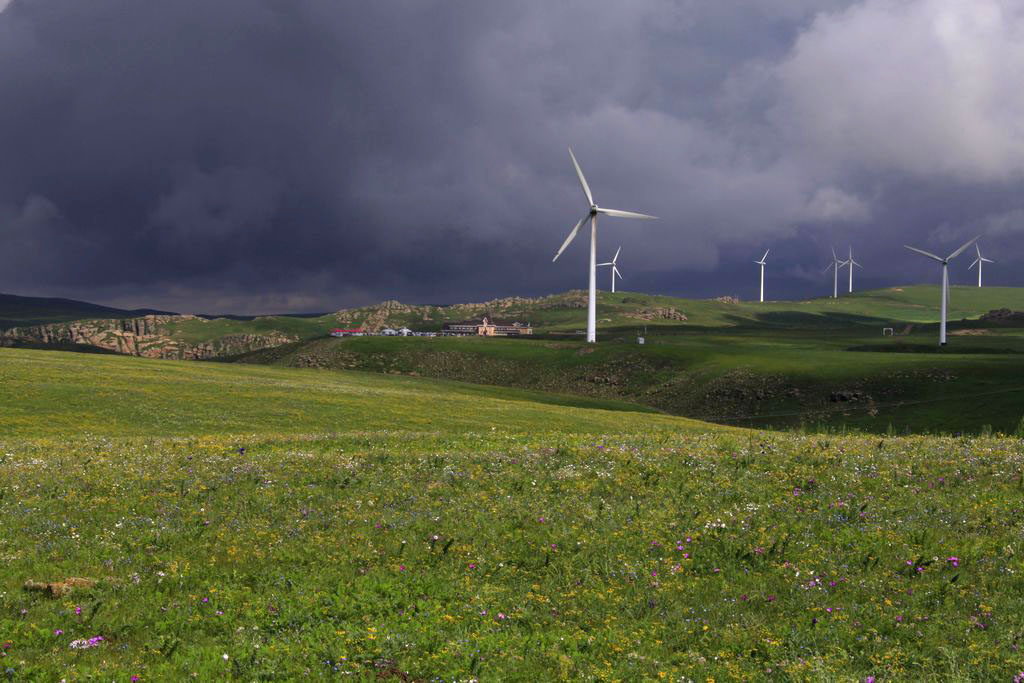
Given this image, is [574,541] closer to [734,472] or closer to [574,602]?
[574,602]

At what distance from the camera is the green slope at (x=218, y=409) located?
43.6m

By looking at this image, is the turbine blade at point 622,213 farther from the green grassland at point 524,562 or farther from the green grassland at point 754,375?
the green grassland at point 524,562

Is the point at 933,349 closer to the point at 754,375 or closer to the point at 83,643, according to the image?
the point at 754,375

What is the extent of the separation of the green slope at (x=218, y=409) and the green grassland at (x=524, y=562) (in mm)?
16516

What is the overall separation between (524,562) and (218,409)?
39.5 meters

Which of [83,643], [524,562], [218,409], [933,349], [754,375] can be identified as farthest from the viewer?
[933,349]

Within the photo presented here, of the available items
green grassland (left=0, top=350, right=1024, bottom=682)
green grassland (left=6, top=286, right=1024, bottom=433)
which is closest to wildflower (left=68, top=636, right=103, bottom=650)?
green grassland (left=0, top=350, right=1024, bottom=682)

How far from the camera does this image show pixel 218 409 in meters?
49.0

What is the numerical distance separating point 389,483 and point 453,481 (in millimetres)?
2056

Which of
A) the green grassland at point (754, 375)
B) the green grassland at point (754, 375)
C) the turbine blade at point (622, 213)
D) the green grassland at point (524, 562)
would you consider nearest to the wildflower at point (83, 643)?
the green grassland at point (524, 562)

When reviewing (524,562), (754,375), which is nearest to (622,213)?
(754,375)

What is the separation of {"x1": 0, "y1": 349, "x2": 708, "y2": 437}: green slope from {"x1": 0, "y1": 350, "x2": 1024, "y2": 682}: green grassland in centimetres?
1652

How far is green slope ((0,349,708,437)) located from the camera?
43.6 m

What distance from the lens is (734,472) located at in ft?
73.5
